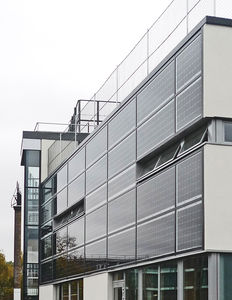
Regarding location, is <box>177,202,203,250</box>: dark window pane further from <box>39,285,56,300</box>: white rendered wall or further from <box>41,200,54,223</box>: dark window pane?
<box>41,200,54,223</box>: dark window pane

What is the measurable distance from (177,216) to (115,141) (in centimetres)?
787

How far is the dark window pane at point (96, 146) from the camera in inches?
1139

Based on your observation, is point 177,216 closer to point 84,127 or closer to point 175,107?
point 175,107

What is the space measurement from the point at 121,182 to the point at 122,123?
6.49 feet

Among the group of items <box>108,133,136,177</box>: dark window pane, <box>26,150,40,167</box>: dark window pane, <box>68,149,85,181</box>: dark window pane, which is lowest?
<box>108,133,136,177</box>: dark window pane

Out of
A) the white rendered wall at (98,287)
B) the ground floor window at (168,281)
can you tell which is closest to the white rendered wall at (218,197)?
the ground floor window at (168,281)

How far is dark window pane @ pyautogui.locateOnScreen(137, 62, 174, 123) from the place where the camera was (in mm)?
20797

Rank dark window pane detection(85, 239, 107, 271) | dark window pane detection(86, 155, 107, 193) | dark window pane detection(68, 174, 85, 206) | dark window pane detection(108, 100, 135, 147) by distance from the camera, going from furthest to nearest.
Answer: dark window pane detection(68, 174, 85, 206)
dark window pane detection(86, 155, 107, 193)
dark window pane detection(85, 239, 107, 271)
dark window pane detection(108, 100, 135, 147)

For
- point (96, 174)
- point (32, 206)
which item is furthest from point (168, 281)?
point (32, 206)

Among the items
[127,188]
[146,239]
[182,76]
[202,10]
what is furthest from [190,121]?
[127,188]

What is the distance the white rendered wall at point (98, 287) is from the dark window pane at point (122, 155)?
12.2ft

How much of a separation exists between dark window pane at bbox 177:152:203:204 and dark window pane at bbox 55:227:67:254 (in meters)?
18.1

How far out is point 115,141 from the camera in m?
27.0

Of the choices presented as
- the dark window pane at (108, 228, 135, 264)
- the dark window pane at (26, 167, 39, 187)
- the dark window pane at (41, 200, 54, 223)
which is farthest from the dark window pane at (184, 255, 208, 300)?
the dark window pane at (26, 167, 39, 187)
